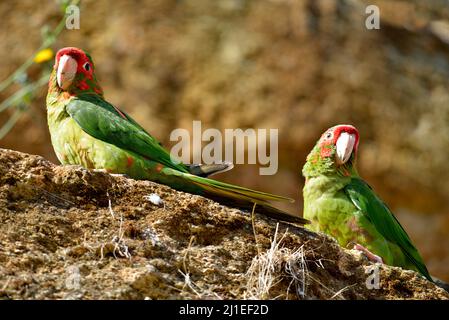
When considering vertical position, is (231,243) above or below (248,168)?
below

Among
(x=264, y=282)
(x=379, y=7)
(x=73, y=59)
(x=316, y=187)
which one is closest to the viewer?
(x=264, y=282)

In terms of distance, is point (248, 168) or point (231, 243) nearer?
point (231, 243)

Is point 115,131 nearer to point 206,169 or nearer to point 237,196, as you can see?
point 206,169

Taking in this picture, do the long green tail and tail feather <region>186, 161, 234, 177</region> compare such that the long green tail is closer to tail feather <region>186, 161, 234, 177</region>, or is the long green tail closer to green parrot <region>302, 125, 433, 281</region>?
tail feather <region>186, 161, 234, 177</region>

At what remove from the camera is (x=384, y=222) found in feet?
21.4

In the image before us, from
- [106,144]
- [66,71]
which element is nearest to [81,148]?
[106,144]

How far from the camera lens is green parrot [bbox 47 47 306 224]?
5441 mm

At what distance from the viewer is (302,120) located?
1161cm

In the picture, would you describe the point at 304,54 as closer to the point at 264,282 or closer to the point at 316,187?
the point at 316,187

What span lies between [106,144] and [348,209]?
210 centimetres

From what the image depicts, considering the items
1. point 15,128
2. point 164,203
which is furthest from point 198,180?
point 15,128

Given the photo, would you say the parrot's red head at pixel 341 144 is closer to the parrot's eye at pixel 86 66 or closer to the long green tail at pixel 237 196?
the long green tail at pixel 237 196

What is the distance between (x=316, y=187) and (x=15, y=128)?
245 inches
